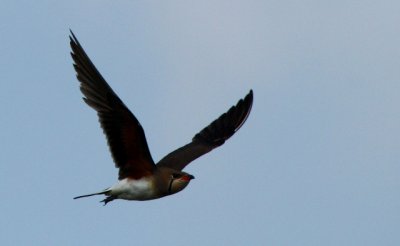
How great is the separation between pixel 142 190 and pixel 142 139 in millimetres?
927

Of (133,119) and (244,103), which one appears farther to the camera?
(244,103)

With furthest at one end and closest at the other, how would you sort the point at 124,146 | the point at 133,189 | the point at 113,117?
1. the point at 133,189
2. the point at 124,146
3. the point at 113,117

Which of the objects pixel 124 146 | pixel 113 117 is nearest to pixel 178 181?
pixel 124 146

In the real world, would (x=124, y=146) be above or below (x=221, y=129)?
below

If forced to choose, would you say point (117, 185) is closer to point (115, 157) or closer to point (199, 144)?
point (115, 157)

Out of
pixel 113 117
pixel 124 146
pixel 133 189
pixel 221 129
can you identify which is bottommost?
pixel 133 189

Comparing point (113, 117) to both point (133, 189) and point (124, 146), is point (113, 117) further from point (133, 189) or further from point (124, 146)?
point (133, 189)

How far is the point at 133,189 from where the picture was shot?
15742 mm

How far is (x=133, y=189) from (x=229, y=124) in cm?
407

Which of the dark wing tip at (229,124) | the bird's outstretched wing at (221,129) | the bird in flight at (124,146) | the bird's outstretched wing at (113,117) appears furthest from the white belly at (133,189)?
the dark wing tip at (229,124)

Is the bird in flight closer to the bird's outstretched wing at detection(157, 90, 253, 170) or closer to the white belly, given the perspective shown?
the white belly

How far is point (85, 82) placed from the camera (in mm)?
15312

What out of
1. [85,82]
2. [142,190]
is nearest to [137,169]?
[142,190]

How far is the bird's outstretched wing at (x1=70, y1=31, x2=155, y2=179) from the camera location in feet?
49.4
